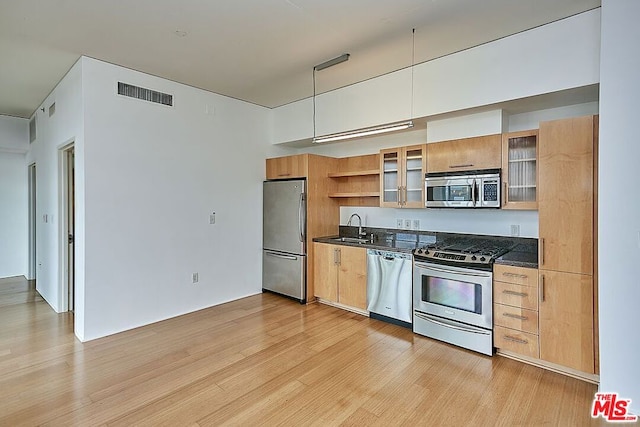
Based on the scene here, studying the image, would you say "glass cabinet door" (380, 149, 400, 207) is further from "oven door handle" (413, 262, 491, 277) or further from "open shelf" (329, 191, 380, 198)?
"oven door handle" (413, 262, 491, 277)

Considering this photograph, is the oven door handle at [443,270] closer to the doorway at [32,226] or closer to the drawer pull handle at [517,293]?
the drawer pull handle at [517,293]

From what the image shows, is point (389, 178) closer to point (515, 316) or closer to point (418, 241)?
point (418, 241)

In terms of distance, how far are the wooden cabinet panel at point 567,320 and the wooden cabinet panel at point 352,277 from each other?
75.4 inches

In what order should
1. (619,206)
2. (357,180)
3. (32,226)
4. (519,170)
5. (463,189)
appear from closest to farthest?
1. (619,206)
2. (519,170)
3. (463,189)
4. (357,180)
5. (32,226)

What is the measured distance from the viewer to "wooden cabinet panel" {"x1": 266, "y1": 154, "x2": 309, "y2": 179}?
4758 mm

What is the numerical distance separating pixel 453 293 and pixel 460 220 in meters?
1.02

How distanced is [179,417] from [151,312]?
205cm

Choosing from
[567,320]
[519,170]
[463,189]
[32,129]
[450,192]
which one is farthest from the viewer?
[32,129]

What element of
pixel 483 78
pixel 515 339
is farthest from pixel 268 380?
pixel 483 78

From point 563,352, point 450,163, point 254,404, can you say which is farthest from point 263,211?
point 563,352

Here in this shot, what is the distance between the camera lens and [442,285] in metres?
3.44

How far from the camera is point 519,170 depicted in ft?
10.6

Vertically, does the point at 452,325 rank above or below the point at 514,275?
below

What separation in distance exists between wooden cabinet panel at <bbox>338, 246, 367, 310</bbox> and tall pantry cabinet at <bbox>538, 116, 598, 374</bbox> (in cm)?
191
